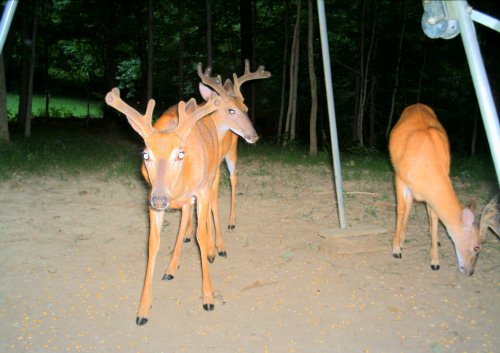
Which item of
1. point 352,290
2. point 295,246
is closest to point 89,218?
point 295,246

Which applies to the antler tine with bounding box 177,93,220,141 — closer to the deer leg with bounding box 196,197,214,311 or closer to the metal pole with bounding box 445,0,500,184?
the deer leg with bounding box 196,197,214,311

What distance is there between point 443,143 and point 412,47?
12.0 metres

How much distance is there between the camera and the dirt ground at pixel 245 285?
4.13 m

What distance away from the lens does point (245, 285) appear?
517cm

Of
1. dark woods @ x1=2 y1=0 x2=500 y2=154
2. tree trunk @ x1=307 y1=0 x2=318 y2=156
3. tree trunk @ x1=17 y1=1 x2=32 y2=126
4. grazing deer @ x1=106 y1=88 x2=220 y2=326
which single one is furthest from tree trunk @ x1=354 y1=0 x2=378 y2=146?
grazing deer @ x1=106 y1=88 x2=220 y2=326

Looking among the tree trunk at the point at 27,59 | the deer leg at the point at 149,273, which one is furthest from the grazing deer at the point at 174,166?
the tree trunk at the point at 27,59

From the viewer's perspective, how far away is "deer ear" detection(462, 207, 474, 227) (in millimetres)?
5348

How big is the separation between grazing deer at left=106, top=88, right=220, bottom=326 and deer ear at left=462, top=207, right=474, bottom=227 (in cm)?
273

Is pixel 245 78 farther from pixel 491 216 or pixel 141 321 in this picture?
pixel 141 321

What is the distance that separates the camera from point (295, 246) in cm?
625

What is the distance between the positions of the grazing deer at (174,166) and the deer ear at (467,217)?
2.73 m

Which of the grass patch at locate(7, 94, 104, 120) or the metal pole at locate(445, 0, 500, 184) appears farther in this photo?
the grass patch at locate(7, 94, 104, 120)

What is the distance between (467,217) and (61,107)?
2301cm

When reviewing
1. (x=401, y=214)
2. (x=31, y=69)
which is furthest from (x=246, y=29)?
(x=401, y=214)
